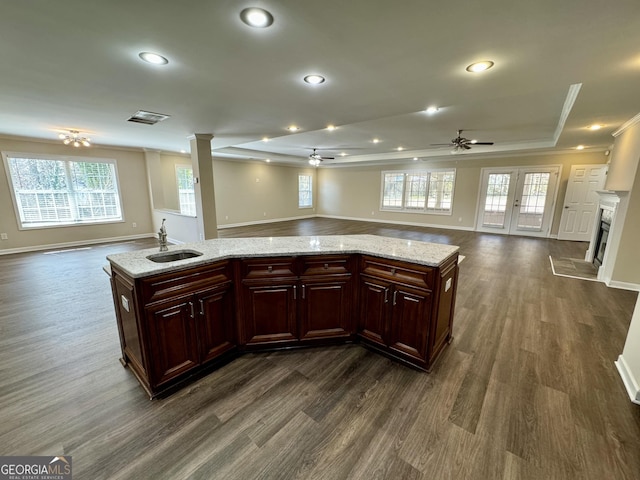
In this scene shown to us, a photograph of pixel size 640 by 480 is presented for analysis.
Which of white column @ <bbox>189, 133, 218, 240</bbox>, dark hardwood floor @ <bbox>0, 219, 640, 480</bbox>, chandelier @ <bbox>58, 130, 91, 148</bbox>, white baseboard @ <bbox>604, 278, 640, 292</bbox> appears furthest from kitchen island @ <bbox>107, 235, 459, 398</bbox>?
chandelier @ <bbox>58, 130, 91, 148</bbox>

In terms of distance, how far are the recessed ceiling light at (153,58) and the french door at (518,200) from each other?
9.05 m

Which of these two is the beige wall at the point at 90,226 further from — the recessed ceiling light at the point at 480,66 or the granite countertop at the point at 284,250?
the recessed ceiling light at the point at 480,66

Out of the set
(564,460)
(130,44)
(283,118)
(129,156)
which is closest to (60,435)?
(130,44)

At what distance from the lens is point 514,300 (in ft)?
11.4

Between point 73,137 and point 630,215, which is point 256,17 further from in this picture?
point 73,137

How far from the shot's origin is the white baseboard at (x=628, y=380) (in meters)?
1.82

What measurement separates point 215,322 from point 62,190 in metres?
6.71

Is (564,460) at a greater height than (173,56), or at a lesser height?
lesser

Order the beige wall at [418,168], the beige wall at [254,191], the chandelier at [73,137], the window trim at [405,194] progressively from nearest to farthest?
the chandelier at [73,137] → the beige wall at [418,168] → the beige wall at [254,191] → the window trim at [405,194]

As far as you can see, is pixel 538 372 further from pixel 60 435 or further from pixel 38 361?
pixel 38 361

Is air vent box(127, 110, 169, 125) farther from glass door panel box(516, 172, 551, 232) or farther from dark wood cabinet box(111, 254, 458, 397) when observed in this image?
glass door panel box(516, 172, 551, 232)

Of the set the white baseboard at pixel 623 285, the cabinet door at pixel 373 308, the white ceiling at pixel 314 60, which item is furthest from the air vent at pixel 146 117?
the white baseboard at pixel 623 285

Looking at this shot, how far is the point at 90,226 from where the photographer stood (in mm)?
6559

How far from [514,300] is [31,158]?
9.34m
